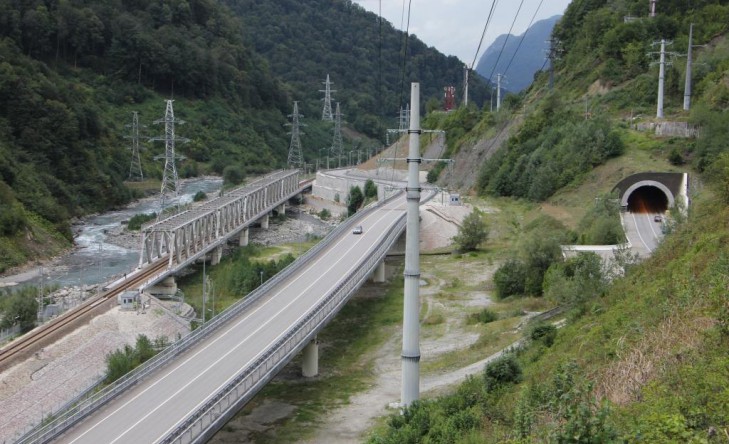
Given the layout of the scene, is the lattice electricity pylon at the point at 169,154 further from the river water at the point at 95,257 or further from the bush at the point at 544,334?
the bush at the point at 544,334

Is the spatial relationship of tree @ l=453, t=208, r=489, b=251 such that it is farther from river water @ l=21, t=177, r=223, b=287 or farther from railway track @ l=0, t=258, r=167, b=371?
river water @ l=21, t=177, r=223, b=287

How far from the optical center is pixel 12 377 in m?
30.3

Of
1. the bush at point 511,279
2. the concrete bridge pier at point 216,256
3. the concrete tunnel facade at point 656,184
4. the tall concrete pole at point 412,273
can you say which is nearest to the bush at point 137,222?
the concrete bridge pier at point 216,256

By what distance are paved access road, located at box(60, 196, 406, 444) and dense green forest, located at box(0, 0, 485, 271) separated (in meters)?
23.3

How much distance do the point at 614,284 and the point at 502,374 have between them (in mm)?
8907

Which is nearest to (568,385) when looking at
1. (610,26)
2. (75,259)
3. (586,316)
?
(586,316)

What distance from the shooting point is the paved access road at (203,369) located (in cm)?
2302

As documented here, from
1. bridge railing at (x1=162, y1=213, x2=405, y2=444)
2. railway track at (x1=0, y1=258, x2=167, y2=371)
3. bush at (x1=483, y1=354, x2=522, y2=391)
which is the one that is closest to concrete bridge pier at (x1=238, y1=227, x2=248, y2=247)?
railway track at (x1=0, y1=258, x2=167, y2=371)

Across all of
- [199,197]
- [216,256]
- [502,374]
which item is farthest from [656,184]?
[199,197]

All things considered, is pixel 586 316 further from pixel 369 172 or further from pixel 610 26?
pixel 369 172

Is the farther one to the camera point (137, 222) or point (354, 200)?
point (354, 200)

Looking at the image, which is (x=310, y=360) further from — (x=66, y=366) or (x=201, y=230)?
(x=201, y=230)

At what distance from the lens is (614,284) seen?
28.5 metres

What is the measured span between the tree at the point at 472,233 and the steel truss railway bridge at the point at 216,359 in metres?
6.13
